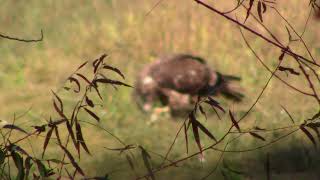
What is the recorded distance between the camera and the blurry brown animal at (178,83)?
5.28 meters

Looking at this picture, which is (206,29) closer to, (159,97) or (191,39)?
(191,39)

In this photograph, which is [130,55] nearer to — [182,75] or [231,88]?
[182,75]

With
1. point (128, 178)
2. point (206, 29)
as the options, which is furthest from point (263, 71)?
point (128, 178)

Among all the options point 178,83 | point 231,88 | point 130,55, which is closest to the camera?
point 178,83

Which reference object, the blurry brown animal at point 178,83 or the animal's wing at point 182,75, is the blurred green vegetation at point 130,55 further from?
the animal's wing at point 182,75

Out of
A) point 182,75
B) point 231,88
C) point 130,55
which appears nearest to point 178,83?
point 182,75

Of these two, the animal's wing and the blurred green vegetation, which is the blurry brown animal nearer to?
the animal's wing

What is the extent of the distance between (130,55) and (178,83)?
4.09ft

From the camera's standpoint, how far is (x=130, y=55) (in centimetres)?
639

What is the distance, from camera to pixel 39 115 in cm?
528

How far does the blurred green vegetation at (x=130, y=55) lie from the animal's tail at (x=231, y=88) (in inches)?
3.3

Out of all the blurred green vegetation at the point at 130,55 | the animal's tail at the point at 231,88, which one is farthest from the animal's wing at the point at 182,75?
the blurred green vegetation at the point at 130,55

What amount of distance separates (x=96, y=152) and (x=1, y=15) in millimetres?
3471

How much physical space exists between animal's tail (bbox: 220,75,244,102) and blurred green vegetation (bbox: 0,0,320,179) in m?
0.08
